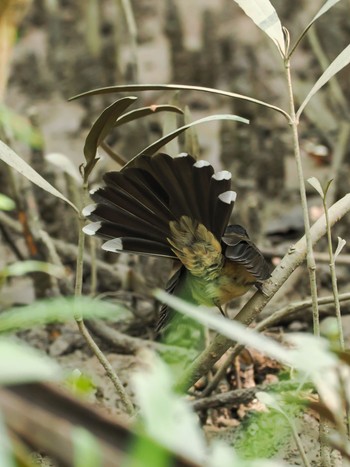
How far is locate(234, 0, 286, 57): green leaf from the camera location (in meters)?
1.46

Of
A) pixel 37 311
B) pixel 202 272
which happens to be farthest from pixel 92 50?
pixel 37 311

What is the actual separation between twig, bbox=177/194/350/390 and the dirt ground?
1.36ft

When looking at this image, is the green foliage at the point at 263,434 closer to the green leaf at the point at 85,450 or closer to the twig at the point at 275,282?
the twig at the point at 275,282

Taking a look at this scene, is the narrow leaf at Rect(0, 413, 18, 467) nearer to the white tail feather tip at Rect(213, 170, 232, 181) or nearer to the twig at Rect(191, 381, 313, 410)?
the white tail feather tip at Rect(213, 170, 232, 181)

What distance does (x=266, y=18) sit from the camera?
1485 millimetres

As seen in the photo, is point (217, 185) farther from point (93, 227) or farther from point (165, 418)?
point (165, 418)

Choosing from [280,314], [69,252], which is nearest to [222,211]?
[280,314]

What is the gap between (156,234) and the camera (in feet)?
5.98

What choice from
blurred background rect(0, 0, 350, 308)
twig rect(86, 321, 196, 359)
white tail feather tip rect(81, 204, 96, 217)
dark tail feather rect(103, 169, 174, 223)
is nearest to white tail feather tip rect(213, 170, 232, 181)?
dark tail feather rect(103, 169, 174, 223)

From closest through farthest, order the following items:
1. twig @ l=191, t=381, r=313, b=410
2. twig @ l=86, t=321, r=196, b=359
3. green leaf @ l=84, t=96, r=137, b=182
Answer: green leaf @ l=84, t=96, r=137, b=182 → twig @ l=191, t=381, r=313, b=410 → twig @ l=86, t=321, r=196, b=359

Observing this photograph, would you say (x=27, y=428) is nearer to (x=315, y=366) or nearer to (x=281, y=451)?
(x=315, y=366)

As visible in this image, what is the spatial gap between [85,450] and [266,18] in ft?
3.39

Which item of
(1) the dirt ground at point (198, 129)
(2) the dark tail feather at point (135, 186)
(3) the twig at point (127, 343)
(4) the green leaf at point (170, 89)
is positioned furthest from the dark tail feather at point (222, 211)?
(3) the twig at point (127, 343)

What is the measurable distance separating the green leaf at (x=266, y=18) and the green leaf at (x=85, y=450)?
951mm
